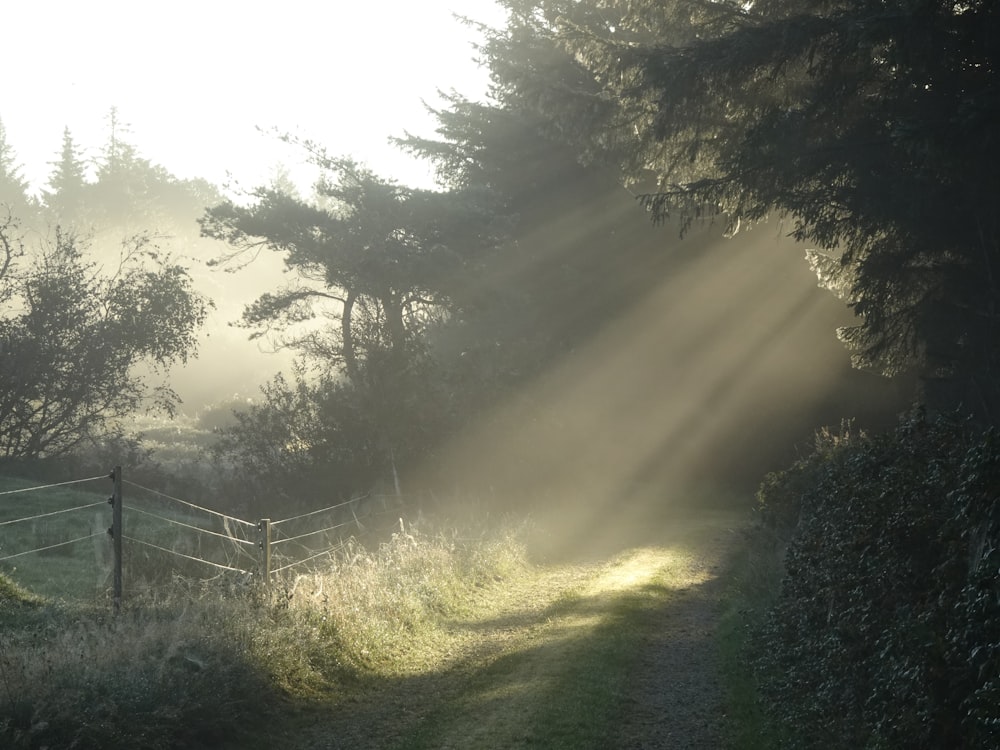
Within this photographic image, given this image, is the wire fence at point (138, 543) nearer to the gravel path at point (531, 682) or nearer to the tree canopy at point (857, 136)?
the gravel path at point (531, 682)

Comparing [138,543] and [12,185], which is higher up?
[12,185]

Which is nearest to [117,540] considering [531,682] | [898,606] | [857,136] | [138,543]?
[531,682]

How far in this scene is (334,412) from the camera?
26.6 m

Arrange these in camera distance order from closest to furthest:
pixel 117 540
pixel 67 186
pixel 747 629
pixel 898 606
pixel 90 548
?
pixel 898 606 < pixel 117 540 < pixel 747 629 < pixel 90 548 < pixel 67 186

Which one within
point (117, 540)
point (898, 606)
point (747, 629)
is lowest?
point (747, 629)

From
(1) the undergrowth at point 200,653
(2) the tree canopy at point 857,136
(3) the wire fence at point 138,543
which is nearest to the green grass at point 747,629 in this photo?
(1) the undergrowth at point 200,653

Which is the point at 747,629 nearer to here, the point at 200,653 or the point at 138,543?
the point at 200,653

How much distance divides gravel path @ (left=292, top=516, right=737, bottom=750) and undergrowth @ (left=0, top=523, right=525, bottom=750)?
565 mm

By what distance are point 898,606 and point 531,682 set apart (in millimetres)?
4554

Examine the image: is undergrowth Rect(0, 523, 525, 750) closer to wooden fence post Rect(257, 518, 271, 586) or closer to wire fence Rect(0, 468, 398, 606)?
wooden fence post Rect(257, 518, 271, 586)

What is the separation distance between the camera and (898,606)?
8516 millimetres

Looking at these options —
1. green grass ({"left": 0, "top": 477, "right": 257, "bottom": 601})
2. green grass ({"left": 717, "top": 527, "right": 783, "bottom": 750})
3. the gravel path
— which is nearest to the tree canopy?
green grass ({"left": 717, "top": 527, "right": 783, "bottom": 750})

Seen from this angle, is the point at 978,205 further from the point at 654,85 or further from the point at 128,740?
the point at 128,740

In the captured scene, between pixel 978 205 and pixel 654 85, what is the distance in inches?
245
